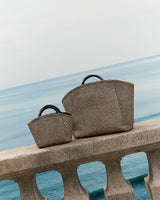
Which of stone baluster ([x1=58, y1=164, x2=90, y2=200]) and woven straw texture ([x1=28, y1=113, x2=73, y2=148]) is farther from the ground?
woven straw texture ([x1=28, y1=113, x2=73, y2=148])

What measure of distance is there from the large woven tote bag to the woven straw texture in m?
0.07

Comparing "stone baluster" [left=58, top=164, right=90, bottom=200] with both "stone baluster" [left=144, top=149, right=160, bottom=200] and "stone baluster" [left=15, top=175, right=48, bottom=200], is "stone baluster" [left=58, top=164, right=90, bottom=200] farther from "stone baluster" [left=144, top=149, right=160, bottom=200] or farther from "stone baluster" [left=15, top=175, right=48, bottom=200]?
Result: "stone baluster" [left=144, top=149, right=160, bottom=200]

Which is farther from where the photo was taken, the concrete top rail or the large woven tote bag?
the large woven tote bag

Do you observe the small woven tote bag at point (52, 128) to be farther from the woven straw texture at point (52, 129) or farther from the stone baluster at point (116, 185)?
the stone baluster at point (116, 185)

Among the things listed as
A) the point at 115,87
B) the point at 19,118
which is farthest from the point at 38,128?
the point at 19,118

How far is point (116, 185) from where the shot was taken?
1.11 meters

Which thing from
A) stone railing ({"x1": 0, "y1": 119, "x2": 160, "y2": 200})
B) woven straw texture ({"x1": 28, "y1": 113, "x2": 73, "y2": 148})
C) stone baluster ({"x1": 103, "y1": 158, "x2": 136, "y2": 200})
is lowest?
stone baluster ({"x1": 103, "y1": 158, "x2": 136, "y2": 200})

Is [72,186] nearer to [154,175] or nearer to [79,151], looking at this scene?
[79,151]

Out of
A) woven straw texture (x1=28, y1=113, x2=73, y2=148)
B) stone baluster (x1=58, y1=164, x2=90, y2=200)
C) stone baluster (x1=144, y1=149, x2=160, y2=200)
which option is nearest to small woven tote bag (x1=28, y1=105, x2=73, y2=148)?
woven straw texture (x1=28, y1=113, x2=73, y2=148)

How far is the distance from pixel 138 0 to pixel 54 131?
4511 centimetres

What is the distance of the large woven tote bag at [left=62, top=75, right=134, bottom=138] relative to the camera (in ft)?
3.77

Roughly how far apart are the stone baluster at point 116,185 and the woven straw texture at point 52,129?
0.17 metres

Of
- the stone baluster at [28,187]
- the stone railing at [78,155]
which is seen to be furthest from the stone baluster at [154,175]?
the stone baluster at [28,187]

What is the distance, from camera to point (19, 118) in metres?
14.8
